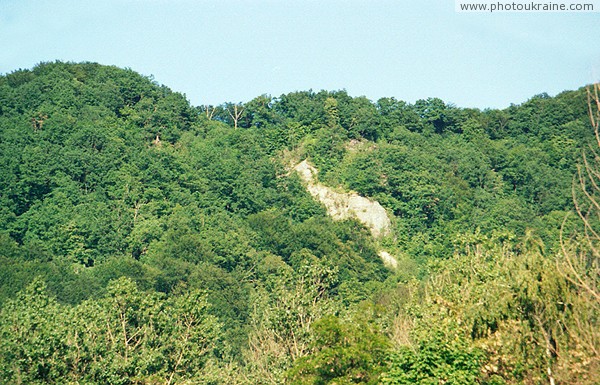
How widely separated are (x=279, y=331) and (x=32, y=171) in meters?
75.8

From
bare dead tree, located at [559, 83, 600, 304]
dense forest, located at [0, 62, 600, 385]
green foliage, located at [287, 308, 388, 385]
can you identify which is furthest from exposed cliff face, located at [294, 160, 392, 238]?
bare dead tree, located at [559, 83, 600, 304]

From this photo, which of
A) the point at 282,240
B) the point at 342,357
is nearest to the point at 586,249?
the point at 342,357

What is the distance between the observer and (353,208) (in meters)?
127

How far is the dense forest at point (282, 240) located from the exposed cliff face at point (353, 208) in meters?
1.30

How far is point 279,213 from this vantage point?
123938mm

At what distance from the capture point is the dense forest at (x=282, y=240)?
103ft

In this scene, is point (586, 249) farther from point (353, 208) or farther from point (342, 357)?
point (353, 208)

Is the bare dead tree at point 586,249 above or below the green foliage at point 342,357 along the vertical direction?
above

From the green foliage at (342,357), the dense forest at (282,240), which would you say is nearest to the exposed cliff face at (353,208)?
the dense forest at (282,240)

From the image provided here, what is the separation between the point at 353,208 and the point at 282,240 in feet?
60.6

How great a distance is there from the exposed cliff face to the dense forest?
4.25 feet

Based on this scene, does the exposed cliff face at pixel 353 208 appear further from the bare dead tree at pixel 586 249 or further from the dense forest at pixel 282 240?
the bare dead tree at pixel 586 249

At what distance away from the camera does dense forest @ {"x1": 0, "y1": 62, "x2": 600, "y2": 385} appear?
31.4 meters

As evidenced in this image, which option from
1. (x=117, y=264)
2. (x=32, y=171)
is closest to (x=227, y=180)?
(x=32, y=171)
